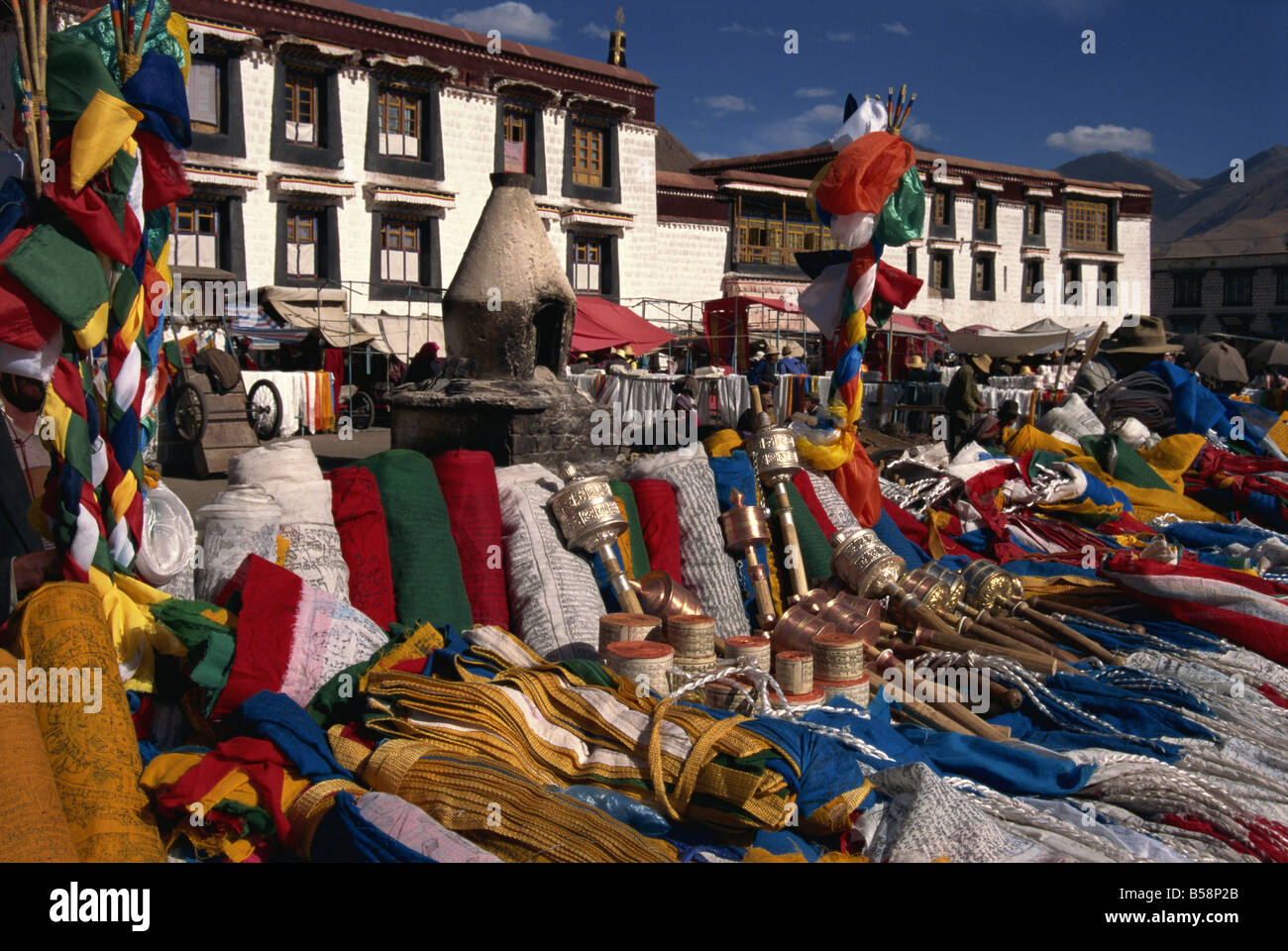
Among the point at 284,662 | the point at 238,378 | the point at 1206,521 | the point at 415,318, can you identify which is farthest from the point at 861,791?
the point at 415,318

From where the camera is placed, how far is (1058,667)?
4301 mm

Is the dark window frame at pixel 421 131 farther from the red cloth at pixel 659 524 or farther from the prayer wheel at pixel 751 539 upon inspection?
the prayer wheel at pixel 751 539

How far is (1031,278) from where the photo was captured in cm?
3136

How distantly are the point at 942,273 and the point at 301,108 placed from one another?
18972mm

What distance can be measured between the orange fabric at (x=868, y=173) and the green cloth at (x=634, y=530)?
2753 mm

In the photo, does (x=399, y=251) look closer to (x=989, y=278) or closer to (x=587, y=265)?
(x=587, y=265)

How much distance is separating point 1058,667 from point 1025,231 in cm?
2984

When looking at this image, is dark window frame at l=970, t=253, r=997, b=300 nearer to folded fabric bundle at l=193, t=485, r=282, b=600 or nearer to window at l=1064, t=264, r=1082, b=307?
window at l=1064, t=264, r=1082, b=307

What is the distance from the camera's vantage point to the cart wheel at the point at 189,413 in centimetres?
955

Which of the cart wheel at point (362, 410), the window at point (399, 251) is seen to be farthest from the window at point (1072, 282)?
the cart wheel at point (362, 410)

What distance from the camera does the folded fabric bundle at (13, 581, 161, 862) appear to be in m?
2.50

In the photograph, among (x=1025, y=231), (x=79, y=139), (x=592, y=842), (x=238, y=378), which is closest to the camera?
(x=592, y=842)
